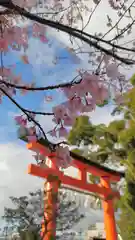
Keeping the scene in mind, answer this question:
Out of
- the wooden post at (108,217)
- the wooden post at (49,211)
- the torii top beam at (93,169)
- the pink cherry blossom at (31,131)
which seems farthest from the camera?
the wooden post at (108,217)

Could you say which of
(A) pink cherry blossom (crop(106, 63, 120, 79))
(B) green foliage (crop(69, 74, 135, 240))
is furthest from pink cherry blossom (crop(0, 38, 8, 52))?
(B) green foliage (crop(69, 74, 135, 240))

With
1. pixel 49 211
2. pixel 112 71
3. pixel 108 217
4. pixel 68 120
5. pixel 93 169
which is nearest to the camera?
pixel 49 211

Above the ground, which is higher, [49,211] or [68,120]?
[68,120]

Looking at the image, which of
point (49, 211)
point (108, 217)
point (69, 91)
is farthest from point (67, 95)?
point (108, 217)

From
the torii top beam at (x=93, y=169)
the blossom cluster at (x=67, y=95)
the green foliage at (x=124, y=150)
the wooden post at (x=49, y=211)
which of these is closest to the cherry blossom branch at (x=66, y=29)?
the blossom cluster at (x=67, y=95)

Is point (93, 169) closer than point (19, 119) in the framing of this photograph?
No

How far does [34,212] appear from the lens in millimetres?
1265

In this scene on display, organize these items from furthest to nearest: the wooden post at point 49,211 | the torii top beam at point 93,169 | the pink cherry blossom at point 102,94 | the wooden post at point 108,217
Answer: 1. the wooden post at point 108,217
2. the torii top beam at point 93,169
3. the pink cherry blossom at point 102,94
4. the wooden post at point 49,211

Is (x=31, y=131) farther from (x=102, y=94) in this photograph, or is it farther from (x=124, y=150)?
(x=124, y=150)

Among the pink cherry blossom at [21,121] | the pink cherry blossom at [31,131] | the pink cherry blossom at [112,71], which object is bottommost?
the pink cherry blossom at [31,131]

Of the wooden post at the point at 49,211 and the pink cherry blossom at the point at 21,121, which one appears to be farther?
the pink cherry blossom at the point at 21,121

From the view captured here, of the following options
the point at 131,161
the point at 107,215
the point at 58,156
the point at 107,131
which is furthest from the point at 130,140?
the point at 58,156

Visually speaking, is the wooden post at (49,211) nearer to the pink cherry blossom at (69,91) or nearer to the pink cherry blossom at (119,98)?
the pink cherry blossom at (69,91)

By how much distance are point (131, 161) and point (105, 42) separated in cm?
648
